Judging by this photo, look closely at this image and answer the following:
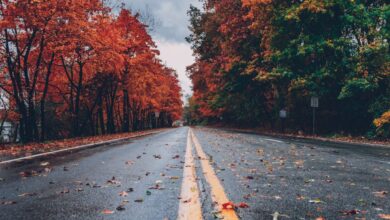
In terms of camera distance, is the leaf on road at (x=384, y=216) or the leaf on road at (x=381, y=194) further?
the leaf on road at (x=381, y=194)

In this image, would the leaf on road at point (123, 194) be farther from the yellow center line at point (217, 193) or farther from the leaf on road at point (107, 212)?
the yellow center line at point (217, 193)

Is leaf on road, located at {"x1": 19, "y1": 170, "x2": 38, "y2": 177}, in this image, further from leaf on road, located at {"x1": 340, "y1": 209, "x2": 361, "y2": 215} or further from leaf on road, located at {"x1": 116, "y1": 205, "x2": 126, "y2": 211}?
leaf on road, located at {"x1": 340, "y1": 209, "x2": 361, "y2": 215}

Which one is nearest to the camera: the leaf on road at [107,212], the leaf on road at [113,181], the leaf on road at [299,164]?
the leaf on road at [107,212]

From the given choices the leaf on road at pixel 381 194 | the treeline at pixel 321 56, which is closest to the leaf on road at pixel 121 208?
the leaf on road at pixel 381 194

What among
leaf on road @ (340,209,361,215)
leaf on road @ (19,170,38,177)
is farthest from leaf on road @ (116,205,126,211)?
leaf on road @ (19,170,38,177)

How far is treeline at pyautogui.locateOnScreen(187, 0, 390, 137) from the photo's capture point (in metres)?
19.2

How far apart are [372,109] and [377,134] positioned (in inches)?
63.1

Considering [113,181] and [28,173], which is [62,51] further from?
[113,181]

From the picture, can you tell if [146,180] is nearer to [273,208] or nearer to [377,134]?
[273,208]

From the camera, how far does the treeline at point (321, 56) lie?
19.2m

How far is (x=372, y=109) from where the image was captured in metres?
19.2

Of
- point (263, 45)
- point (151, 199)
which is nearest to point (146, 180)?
point (151, 199)

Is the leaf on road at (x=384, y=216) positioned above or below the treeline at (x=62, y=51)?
below

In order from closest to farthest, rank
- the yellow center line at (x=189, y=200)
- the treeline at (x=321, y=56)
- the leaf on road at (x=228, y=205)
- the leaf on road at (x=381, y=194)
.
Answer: the yellow center line at (x=189, y=200) → the leaf on road at (x=228, y=205) → the leaf on road at (x=381, y=194) → the treeline at (x=321, y=56)
